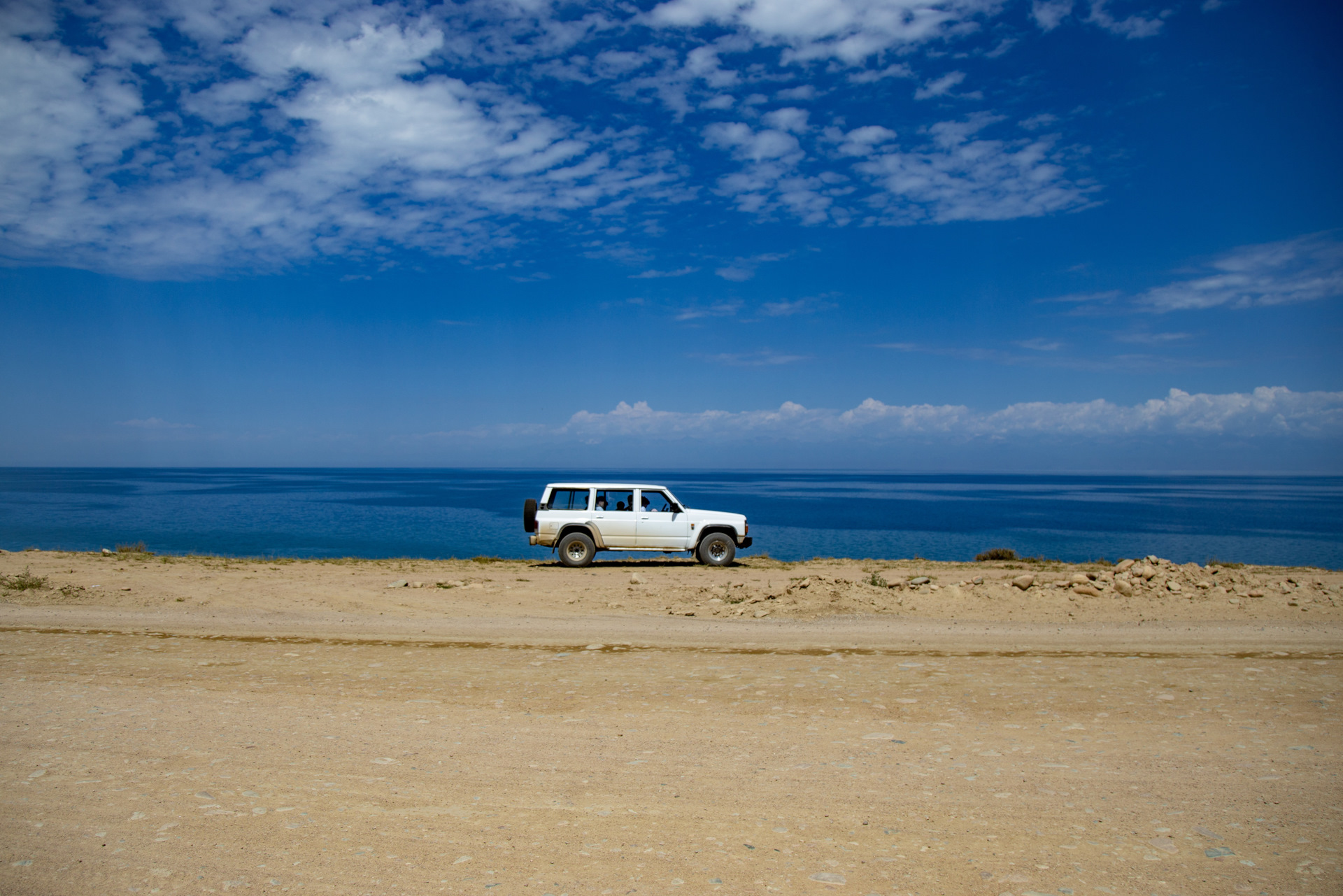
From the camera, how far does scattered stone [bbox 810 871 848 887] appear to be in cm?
406

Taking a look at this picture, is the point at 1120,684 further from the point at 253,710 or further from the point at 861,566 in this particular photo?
the point at 861,566

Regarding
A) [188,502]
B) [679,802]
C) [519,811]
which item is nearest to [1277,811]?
[679,802]

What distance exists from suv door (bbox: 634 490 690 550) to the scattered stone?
1622 cm

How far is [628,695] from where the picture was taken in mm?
7789

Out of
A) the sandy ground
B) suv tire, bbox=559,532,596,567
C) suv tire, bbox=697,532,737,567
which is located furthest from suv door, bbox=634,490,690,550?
the sandy ground

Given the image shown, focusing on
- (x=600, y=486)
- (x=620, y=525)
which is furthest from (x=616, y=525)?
(x=600, y=486)

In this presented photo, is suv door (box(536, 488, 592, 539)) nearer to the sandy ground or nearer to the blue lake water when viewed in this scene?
the sandy ground

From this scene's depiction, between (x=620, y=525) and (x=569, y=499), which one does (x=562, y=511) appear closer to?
→ (x=569, y=499)

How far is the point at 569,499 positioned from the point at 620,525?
5.45 feet

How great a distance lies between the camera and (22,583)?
15.1 m

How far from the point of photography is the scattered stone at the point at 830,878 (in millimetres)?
4059

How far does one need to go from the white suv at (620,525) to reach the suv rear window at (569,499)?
0.06 ft

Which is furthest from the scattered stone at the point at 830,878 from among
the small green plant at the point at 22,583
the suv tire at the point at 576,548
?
the small green plant at the point at 22,583

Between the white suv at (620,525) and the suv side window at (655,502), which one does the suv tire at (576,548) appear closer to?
the white suv at (620,525)
